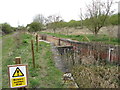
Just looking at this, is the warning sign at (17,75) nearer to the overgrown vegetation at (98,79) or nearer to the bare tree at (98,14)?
the overgrown vegetation at (98,79)

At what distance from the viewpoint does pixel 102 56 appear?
734 cm

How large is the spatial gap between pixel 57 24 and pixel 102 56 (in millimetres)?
26340

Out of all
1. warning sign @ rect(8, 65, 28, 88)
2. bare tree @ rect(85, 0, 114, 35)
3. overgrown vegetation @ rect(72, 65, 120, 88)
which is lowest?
overgrown vegetation @ rect(72, 65, 120, 88)

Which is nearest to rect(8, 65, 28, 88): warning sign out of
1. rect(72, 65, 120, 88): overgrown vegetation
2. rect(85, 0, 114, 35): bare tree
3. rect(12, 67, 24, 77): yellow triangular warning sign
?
rect(12, 67, 24, 77): yellow triangular warning sign

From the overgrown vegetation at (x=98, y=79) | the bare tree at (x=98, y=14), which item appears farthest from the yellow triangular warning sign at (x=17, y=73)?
the bare tree at (x=98, y=14)

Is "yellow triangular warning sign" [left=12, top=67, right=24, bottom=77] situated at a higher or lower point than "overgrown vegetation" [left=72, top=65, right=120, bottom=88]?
higher

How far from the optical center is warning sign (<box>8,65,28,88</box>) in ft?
8.45

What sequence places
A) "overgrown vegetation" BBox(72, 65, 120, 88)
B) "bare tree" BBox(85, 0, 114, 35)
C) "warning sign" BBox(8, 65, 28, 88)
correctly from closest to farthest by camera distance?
"warning sign" BBox(8, 65, 28, 88) < "overgrown vegetation" BBox(72, 65, 120, 88) < "bare tree" BBox(85, 0, 114, 35)

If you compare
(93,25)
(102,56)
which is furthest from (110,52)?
(93,25)

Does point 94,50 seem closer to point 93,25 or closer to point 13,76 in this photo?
point 13,76

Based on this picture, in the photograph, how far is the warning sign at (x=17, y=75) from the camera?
2576mm

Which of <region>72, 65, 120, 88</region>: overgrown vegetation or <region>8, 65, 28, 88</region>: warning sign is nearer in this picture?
<region>8, 65, 28, 88</region>: warning sign

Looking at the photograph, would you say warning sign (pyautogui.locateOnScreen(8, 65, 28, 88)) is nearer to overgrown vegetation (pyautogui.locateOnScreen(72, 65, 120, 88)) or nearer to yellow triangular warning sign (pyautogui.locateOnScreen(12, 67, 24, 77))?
yellow triangular warning sign (pyautogui.locateOnScreen(12, 67, 24, 77))

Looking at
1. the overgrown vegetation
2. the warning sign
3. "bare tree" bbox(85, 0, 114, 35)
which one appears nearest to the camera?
the warning sign
